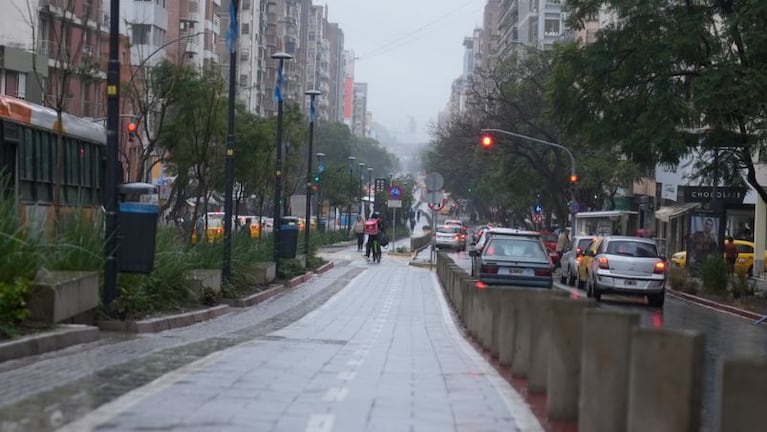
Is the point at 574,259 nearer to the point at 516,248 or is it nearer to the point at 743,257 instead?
the point at 743,257

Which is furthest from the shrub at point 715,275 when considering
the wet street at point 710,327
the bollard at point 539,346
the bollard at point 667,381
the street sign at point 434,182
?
the bollard at point 667,381

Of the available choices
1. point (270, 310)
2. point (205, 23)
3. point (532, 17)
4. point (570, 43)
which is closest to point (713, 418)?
point (270, 310)

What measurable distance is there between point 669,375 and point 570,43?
28.2 metres

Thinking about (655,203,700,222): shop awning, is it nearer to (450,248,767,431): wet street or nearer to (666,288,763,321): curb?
(666,288,763,321): curb

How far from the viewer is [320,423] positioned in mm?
8672

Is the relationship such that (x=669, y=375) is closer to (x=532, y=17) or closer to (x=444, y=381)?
(x=444, y=381)

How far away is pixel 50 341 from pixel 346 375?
3561 millimetres

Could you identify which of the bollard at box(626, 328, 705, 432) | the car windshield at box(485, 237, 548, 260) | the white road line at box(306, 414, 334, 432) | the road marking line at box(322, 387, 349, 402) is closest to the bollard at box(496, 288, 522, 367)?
the road marking line at box(322, 387, 349, 402)

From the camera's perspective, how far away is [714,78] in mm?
28406

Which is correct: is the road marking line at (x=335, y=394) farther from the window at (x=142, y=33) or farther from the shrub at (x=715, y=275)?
the window at (x=142, y=33)

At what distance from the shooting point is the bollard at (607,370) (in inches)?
311

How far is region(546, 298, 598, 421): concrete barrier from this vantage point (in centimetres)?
936

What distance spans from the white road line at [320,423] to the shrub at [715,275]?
2774 cm

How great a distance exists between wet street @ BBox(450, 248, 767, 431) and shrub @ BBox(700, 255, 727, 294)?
944 millimetres
